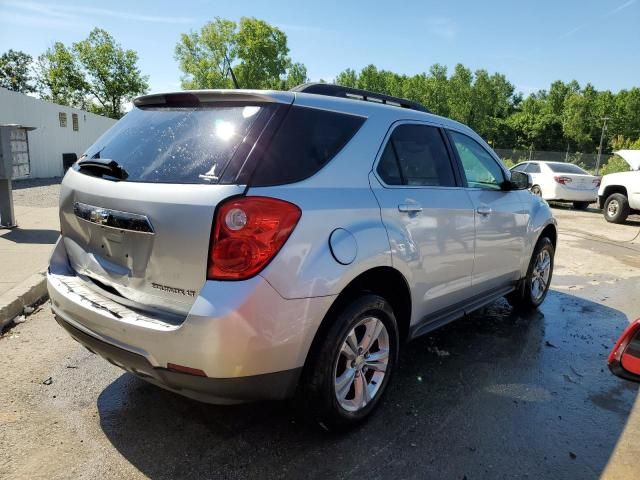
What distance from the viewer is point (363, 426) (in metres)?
2.83

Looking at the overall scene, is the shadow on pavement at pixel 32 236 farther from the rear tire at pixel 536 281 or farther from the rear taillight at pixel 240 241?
the rear tire at pixel 536 281

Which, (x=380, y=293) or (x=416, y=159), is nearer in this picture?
(x=380, y=293)

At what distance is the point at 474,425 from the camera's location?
2906mm

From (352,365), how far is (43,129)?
20010 mm

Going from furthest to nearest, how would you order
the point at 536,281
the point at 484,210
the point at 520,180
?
the point at 536,281 < the point at 520,180 < the point at 484,210

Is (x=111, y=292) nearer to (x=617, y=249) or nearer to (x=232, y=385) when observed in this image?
(x=232, y=385)

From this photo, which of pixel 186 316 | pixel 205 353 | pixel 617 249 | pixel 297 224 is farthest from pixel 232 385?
pixel 617 249

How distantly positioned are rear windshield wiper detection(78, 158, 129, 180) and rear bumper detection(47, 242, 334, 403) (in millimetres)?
680

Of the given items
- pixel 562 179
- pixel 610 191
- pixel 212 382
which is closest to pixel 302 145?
pixel 212 382

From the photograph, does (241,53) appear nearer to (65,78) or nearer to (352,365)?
(65,78)

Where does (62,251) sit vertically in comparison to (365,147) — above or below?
below

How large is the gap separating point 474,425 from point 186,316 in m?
1.84

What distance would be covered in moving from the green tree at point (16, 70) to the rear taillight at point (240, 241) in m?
77.5

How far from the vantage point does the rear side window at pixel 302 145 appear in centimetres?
231
